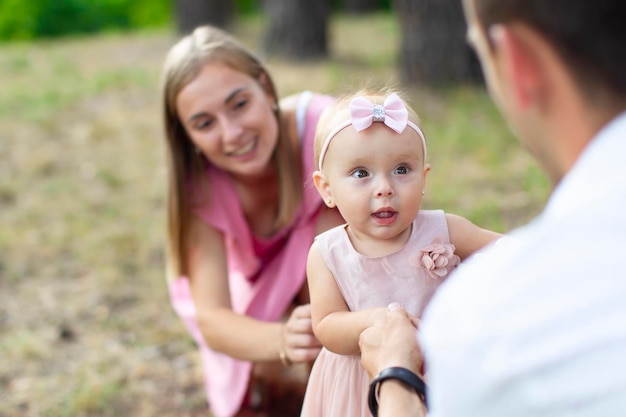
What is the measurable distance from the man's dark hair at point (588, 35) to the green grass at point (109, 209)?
0.93 m

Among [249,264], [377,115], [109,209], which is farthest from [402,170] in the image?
[109,209]

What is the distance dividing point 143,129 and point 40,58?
3.13 m

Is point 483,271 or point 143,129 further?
point 143,129

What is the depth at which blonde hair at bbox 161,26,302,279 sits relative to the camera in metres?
2.72

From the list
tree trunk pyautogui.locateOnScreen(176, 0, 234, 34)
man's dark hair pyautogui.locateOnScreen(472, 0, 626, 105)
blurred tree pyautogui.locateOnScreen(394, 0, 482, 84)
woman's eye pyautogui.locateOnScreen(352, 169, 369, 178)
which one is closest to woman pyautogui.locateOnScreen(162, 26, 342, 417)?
woman's eye pyautogui.locateOnScreen(352, 169, 369, 178)

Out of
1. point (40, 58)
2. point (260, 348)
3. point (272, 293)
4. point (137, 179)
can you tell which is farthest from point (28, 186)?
point (40, 58)

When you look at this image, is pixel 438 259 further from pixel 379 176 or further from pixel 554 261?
pixel 554 261

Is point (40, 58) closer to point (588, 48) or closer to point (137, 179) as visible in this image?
point (137, 179)

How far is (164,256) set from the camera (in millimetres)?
4430

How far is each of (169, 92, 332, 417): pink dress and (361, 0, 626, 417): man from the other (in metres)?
1.60

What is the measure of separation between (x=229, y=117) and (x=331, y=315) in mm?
1065

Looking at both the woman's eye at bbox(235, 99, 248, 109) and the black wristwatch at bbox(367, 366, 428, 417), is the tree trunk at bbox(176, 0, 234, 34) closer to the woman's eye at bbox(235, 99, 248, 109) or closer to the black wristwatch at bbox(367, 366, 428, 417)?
the woman's eye at bbox(235, 99, 248, 109)

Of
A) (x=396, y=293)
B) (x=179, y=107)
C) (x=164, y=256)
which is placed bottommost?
(x=164, y=256)

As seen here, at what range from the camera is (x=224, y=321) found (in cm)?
268
